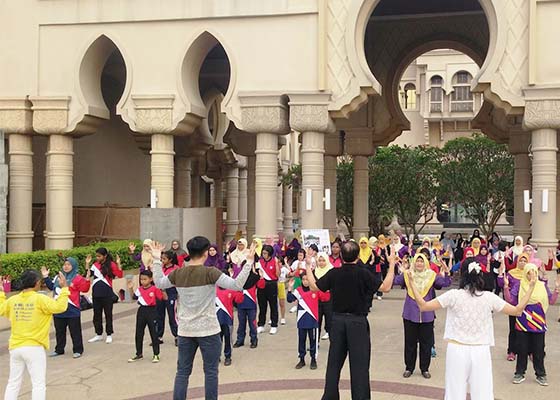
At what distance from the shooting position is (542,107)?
15.9 meters

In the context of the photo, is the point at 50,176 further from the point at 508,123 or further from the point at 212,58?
the point at 508,123

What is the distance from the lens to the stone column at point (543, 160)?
15.9 metres

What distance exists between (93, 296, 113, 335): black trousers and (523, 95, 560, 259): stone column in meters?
10.6

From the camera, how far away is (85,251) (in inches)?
625

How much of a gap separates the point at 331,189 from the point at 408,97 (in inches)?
1111

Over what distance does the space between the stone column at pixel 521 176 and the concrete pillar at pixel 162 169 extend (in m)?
11.1

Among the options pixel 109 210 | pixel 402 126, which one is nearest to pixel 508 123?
pixel 402 126

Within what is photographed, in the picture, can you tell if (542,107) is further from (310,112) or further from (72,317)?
(72,317)

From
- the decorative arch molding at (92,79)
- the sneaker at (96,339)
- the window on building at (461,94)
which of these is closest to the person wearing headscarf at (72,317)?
the sneaker at (96,339)

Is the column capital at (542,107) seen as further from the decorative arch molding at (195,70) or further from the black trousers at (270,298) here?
the black trousers at (270,298)

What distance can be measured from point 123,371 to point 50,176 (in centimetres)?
1147

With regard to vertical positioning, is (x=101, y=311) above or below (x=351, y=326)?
below

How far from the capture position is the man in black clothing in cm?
615

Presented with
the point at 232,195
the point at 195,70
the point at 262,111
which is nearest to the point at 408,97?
the point at 232,195
